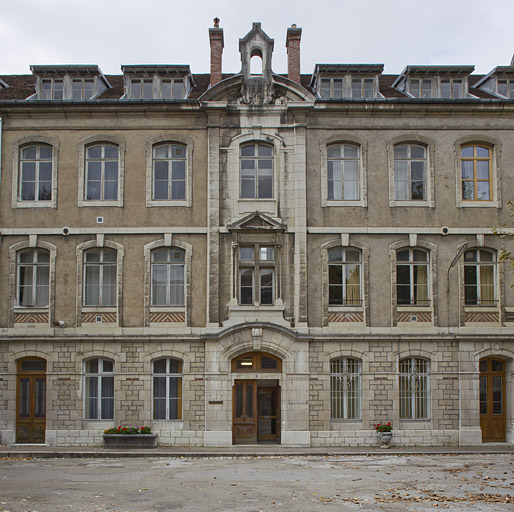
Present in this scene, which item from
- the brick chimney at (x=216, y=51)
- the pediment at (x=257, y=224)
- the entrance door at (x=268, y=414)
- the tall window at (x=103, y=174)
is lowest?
the entrance door at (x=268, y=414)

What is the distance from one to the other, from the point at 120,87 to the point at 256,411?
13310 mm

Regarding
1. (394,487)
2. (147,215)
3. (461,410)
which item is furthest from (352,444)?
(147,215)

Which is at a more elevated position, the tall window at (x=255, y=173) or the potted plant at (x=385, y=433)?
the tall window at (x=255, y=173)

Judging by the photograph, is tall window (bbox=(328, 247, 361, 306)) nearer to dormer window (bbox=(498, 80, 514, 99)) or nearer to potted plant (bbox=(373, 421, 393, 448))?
potted plant (bbox=(373, 421, 393, 448))

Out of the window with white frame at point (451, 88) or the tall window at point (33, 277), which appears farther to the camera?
the window with white frame at point (451, 88)

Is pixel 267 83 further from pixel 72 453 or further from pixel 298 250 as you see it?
pixel 72 453

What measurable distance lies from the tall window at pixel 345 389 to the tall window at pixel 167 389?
17.2ft

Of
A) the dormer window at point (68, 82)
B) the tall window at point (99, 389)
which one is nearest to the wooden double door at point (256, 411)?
the tall window at point (99, 389)

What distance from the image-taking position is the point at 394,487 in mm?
17016

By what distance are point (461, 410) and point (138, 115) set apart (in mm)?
15163

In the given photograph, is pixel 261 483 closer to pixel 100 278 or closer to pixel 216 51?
pixel 100 278

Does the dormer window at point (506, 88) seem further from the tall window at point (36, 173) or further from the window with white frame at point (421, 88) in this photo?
the tall window at point (36, 173)

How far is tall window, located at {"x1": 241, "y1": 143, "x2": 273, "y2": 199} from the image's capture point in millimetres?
26969

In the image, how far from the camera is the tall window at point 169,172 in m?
27.0
